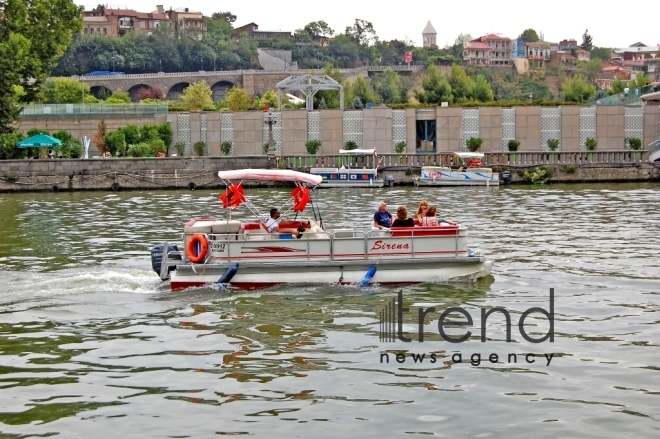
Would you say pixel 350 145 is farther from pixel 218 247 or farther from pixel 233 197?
pixel 218 247

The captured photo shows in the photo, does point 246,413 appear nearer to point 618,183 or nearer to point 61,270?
point 61,270

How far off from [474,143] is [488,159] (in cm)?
388

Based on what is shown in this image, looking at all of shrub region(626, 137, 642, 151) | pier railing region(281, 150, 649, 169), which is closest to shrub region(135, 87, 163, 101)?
pier railing region(281, 150, 649, 169)

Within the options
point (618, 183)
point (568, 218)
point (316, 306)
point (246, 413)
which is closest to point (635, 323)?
point (316, 306)

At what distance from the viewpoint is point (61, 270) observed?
24.1 metres

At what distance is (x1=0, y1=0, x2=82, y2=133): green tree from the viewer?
2469 inches

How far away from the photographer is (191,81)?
545 ft

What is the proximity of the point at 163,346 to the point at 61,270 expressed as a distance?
8475 millimetres

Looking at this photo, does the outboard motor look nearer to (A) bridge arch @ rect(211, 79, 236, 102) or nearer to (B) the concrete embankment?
(B) the concrete embankment

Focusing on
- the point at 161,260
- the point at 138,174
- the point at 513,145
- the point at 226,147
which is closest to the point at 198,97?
the point at 226,147

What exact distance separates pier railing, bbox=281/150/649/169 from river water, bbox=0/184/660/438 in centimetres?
2946

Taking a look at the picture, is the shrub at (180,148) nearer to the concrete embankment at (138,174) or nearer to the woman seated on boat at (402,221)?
the concrete embankment at (138,174)

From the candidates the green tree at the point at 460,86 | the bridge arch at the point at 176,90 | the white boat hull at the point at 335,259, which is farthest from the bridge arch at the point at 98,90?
the white boat hull at the point at 335,259
